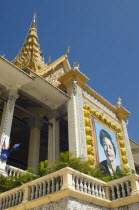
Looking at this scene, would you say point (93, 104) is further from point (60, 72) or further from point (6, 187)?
point (6, 187)

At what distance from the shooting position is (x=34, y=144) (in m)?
13.0

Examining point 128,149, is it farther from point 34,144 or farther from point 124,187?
point 124,187

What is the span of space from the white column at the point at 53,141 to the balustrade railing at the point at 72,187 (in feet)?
17.5

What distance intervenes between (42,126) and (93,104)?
3255 mm

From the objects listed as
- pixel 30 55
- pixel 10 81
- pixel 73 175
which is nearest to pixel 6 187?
pixel 73 175

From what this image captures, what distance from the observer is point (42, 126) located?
14242mm

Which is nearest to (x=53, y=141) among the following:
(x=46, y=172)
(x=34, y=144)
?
(x=34, y=144)

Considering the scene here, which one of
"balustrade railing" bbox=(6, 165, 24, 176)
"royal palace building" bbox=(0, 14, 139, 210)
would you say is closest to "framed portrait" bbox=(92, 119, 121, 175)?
"royal palace building" bbox=(0, 14, 139, 210)

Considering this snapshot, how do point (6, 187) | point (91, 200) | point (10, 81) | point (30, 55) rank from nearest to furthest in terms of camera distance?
1. point (91, 200)
2. point (6, 187)
3. point (10, 81)
4. point (30, 55)

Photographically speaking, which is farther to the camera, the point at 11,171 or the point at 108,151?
the point at 108,151

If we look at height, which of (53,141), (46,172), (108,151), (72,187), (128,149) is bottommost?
(72,187)

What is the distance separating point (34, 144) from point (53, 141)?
1.13 metres

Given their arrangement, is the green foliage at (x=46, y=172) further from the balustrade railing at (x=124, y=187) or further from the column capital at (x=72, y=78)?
the column capital at (x=72, y=78)

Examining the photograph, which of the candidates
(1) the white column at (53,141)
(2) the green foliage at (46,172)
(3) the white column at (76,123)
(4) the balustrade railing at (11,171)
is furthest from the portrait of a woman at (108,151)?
(4) the balustrade railing at (11,171)
